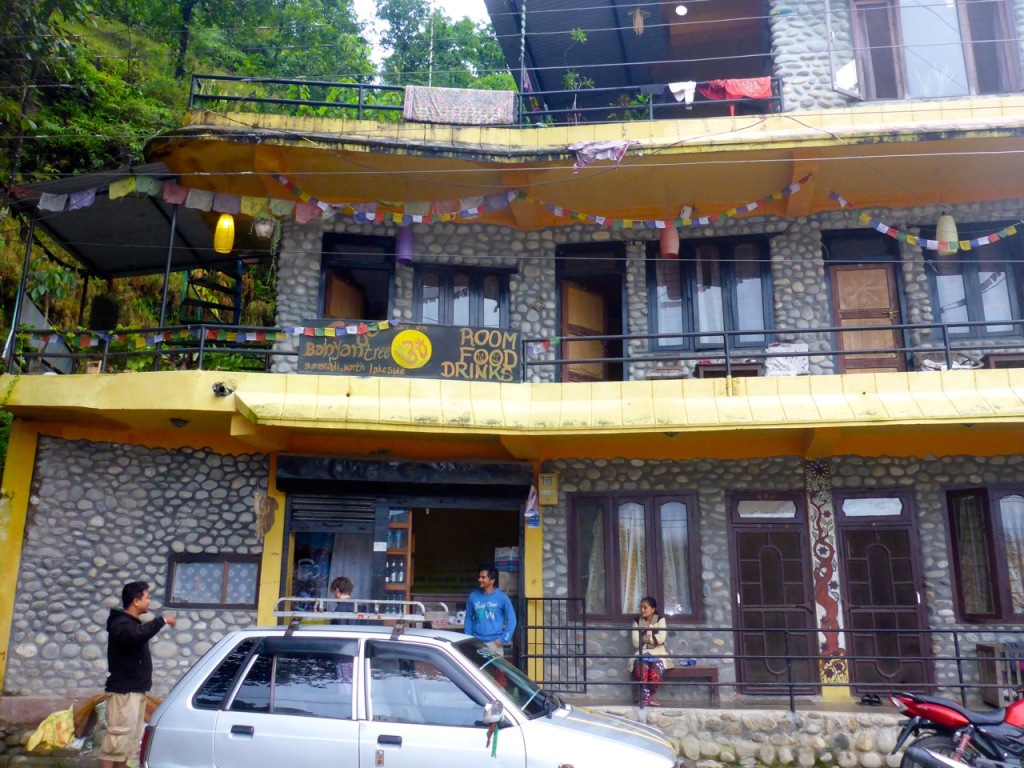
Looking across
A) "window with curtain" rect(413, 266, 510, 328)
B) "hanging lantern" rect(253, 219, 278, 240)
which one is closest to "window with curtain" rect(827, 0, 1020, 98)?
"window with curtain" rect(413, 266, 510, 328)

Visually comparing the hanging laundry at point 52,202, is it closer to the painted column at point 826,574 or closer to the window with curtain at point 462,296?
the window with curtain at point 462,296

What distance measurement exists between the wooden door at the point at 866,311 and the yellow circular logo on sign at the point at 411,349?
240 inches

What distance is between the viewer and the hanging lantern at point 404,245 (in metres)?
12.4

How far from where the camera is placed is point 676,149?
11.3m

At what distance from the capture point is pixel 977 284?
12164 mm

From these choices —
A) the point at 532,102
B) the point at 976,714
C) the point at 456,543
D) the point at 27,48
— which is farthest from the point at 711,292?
the point at 27,48

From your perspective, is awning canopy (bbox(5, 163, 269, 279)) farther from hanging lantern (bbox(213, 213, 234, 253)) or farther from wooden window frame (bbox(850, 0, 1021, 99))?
wooden window frame (bbox(850, 0, 1021, 99))

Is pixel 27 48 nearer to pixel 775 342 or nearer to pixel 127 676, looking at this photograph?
pixel 127 676

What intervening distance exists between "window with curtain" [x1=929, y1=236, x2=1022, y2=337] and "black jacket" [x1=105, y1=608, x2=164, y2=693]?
36.4ft

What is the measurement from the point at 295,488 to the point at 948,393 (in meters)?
8.59

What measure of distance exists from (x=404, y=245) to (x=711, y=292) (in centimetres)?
474

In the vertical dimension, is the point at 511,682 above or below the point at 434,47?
below

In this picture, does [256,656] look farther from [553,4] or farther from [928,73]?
[553,4]

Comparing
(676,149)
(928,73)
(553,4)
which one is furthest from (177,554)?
(928,73)
